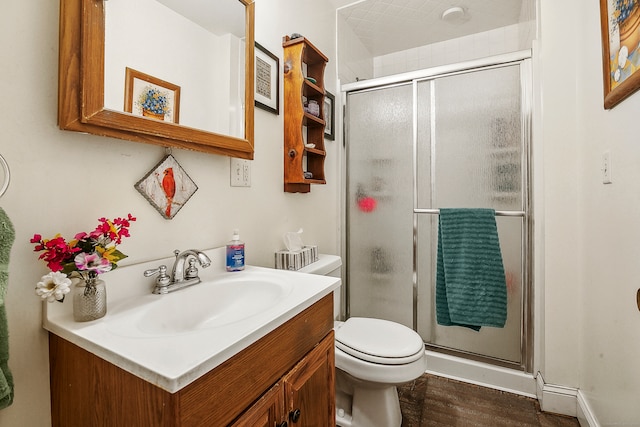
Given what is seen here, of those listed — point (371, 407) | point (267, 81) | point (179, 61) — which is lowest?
point (371, 407)

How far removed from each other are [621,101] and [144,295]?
159cm

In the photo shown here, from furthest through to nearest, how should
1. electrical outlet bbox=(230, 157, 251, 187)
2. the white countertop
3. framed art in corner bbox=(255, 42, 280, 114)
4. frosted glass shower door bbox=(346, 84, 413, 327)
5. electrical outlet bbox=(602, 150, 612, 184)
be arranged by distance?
frosted glass shower door bbox=(346, 84, 413, 327)
framed art in corner bbox=(255, 42, 280, 114)
electrical outlet bbox=(230, 157, 251, 187)
electrical outlet bbox=(602, 150, 612, 184)
the white countertop

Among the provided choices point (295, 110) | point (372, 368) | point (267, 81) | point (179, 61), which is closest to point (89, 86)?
point (179, 61)

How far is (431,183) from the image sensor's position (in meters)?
1.86

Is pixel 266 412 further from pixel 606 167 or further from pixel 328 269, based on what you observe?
pixel 606 167

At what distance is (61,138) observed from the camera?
2.35ft

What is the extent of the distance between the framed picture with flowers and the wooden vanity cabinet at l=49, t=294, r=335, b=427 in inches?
23.6

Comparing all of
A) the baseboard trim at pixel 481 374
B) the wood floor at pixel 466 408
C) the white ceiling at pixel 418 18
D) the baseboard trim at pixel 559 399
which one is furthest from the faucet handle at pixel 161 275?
the white ceiling at pixel 418 18

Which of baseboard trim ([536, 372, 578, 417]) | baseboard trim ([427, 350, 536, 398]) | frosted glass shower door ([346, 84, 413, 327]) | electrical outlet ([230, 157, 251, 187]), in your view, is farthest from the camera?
frosted glass shower door ([346, 84, 413, 327])

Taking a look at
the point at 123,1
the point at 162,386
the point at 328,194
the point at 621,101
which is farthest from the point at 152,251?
the point at 621,101

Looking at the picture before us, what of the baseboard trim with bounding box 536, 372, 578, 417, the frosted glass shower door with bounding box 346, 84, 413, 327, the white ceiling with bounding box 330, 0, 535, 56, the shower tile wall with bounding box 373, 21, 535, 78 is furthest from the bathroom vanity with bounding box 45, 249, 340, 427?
the shower tile wall with bounding box 373, 21, 535, 78

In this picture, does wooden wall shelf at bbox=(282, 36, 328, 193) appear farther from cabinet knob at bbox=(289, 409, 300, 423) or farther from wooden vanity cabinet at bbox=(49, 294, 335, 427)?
cabinet knob at bbox=(289, 409, 300, 423)

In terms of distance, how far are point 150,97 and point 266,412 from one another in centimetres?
89

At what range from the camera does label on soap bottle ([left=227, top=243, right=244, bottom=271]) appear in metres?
1.10
